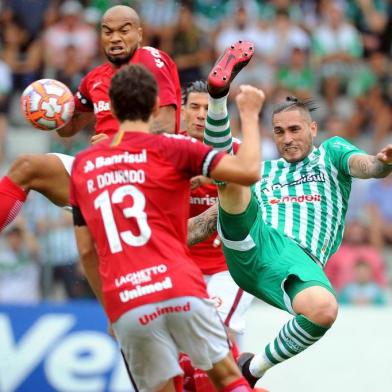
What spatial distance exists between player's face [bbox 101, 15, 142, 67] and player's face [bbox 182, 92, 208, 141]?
1.08 m

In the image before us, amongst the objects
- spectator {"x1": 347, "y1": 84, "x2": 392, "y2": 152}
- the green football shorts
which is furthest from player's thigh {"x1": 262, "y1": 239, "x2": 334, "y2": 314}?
spectator {"x1": 347, "y1": 84, "x2": 392, "y2": 152}

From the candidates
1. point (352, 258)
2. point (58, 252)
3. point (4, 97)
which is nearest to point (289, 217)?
point (58, 252)

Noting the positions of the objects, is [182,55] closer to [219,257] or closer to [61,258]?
[61,258]

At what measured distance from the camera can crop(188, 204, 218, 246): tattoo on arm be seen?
832cm

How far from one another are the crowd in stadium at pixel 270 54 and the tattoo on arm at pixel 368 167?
17.3 ft

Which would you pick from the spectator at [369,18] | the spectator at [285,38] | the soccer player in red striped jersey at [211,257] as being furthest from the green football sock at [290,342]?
the spectator at [369,18]

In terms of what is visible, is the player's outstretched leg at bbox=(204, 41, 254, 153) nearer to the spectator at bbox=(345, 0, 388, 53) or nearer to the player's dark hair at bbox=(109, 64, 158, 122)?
the player's dark hair at bbox=(109, 64, 158, 122)

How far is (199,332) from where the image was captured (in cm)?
621

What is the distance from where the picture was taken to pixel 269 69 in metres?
15.3

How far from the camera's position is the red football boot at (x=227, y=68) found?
7551 millimetres

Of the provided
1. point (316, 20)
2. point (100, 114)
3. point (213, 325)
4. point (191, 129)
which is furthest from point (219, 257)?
point (316, 20)

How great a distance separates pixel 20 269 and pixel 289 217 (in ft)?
15.8

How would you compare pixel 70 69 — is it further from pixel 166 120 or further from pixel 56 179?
pixel 166 120

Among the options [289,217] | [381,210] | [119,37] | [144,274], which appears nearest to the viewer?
[144,274]
